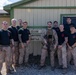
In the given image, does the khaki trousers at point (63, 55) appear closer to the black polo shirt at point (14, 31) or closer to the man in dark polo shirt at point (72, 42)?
the man in dark polo shirt at point (72, 42)

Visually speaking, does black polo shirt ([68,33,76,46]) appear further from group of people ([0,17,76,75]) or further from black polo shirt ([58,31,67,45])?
black polo shirt ([58,31,67,45])

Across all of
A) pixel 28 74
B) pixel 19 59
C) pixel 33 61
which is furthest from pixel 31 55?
pixel 28 74

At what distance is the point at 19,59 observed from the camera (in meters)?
10.1

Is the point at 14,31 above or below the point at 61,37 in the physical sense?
above

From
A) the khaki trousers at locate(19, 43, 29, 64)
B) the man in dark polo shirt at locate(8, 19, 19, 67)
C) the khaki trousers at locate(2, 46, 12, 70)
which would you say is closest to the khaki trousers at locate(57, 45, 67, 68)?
the khaki trousers at locate(19, 43, 29, 64)

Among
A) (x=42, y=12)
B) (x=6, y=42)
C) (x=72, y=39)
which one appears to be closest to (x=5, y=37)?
(x=6, y=42)

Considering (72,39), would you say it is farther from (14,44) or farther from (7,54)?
(7,54)

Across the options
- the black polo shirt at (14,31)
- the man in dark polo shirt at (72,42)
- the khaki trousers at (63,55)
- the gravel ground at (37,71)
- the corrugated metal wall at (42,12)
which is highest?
the corrugated metal wall at (42,12)

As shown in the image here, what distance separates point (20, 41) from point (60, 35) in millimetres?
1621

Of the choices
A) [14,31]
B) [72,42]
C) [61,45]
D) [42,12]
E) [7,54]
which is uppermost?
[42,12]

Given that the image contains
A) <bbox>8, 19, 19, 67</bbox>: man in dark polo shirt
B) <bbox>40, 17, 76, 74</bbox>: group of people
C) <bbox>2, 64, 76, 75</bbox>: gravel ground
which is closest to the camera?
<bbox>2, 64, 76, 75</bbox>: gravel ground

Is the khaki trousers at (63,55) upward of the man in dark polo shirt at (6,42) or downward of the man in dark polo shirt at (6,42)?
downward

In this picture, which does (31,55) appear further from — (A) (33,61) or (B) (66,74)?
(B) (66,74)

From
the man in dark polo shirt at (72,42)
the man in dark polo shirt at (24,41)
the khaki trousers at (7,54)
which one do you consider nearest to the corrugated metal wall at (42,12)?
the man in dark polo shirt at (24,41)
